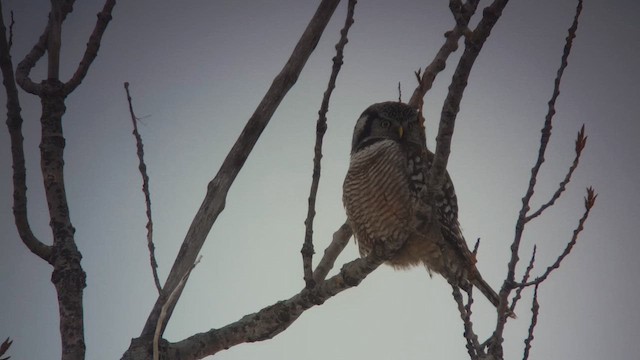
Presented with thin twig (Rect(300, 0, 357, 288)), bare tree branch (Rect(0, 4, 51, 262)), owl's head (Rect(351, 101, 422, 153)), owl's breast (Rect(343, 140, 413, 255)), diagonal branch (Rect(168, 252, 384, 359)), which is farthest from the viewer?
owl's head (Rect(351, 101, 422, 153))

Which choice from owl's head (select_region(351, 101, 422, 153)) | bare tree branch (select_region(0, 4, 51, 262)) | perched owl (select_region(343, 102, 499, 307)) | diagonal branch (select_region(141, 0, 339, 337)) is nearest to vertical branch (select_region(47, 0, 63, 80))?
bare tree branch (select_region(0, 4, 51, 262))

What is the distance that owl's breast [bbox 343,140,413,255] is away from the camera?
5359mm

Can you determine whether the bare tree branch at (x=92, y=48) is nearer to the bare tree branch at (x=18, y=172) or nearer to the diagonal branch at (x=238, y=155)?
the bare tree branch at (x=18, y=172)

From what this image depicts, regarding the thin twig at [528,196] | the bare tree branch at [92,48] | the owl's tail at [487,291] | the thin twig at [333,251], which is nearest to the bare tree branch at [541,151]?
the thin twig at [528,196]

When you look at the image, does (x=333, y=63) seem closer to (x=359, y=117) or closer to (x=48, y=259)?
(x=48, y=259)

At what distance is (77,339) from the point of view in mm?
3035

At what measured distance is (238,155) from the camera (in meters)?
3.92

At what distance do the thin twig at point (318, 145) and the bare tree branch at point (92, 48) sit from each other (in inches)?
48.3

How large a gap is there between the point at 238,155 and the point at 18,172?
4.10 feet

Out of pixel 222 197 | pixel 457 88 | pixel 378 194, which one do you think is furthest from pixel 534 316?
pixel 378 194

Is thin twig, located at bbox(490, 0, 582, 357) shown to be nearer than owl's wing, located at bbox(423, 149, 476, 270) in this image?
Yes

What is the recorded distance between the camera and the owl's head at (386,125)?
593 cm

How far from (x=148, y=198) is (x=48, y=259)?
635 mm

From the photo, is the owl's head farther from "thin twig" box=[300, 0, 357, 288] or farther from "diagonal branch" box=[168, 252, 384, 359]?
"thin twig" box=[300, 0, 357, 288]
